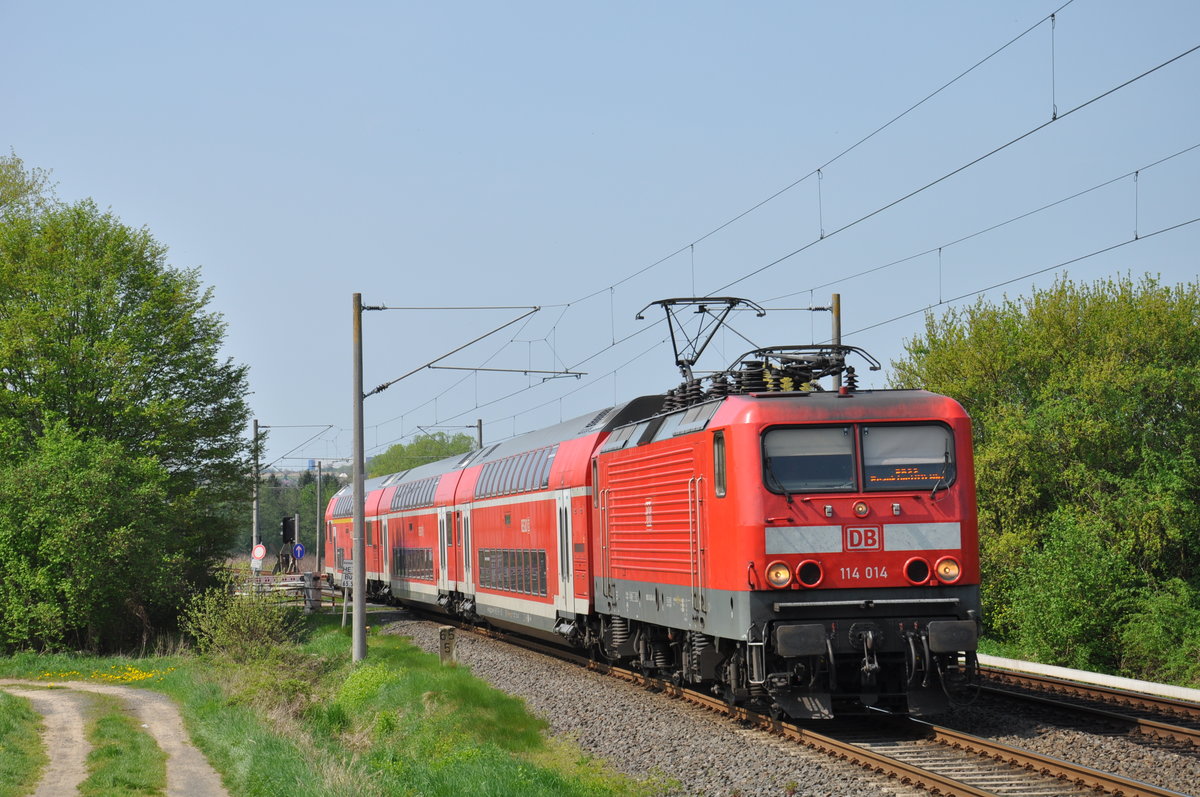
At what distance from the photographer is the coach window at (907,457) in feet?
41.5

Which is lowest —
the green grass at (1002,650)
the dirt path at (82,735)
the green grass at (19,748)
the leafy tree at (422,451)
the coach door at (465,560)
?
the green grass at (1002,650)

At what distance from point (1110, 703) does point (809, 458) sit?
15.3ft

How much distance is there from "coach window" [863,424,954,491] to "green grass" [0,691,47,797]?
8465mm

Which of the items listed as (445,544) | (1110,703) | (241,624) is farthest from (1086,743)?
(445,544)

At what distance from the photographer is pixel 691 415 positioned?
14.3m

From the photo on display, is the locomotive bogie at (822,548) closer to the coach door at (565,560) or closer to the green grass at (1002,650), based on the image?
the coach door at (565,560)

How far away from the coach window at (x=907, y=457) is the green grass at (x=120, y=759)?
7.41 m

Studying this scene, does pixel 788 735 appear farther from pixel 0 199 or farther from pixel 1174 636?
pixel 0 199

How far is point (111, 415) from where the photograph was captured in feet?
104

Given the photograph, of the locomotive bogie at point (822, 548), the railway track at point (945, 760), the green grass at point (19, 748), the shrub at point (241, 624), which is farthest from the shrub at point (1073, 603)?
the green grass at point (19, 748)

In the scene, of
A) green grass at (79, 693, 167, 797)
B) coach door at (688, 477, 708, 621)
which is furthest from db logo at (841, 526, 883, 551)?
green grass at (79, 693, 167, 797)

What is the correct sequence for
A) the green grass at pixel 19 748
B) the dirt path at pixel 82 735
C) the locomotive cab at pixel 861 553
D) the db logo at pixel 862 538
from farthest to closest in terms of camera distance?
the db logo at pixel 862 538 → the locomotive cab at pixel 861 553 → the dirt path at pixel 82 735 → the green grass at pixel 19 748

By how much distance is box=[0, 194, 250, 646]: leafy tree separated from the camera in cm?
2714

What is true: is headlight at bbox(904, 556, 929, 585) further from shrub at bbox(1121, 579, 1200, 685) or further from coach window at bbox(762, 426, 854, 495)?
shrub at bbox(1121, 579, 1200, 685)
